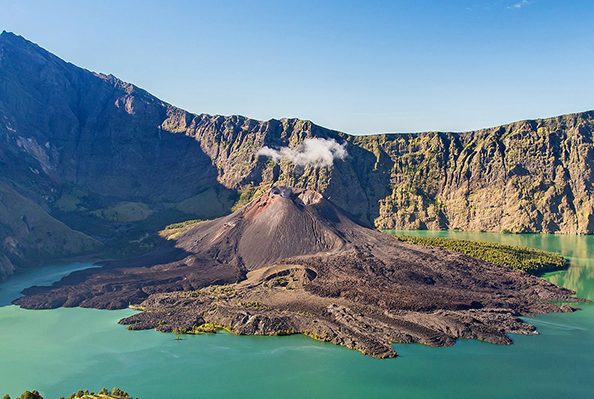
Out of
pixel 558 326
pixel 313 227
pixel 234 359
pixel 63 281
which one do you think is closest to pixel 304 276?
pixel 313 227

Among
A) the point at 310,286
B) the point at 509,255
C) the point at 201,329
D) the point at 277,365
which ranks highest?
the point at 509,255

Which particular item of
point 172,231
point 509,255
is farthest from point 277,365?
point 172,231

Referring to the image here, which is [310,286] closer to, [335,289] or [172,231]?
[335,289]

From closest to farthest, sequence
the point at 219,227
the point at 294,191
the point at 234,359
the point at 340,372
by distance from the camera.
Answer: the point at 340,372 → the point at 234,359 → the point at 219,227 → the point at 294,191

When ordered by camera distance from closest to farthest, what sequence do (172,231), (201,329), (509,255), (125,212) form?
1. (201,329)
2. (509,255)
3. (172,231)
4. (125,212)

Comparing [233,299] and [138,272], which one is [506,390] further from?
[138,272]
